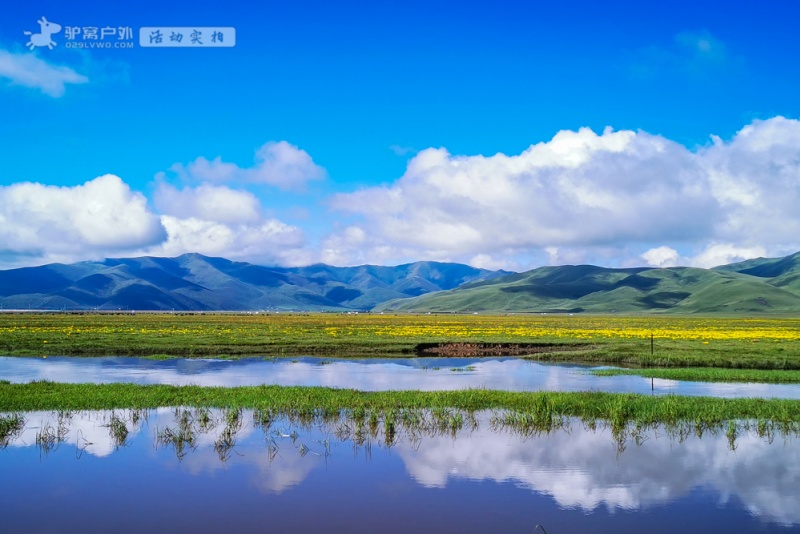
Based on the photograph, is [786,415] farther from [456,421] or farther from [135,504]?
[135,504]

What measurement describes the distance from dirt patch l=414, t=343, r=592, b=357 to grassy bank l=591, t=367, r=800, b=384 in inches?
634

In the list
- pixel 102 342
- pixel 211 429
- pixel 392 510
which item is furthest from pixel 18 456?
pixel 102 342

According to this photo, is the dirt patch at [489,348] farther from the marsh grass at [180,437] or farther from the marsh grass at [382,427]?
the marsh grass at [180,437]

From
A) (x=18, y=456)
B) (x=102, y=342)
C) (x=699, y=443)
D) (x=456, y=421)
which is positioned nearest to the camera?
(x=18, y=456)

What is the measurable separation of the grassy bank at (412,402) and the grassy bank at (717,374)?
410 inches

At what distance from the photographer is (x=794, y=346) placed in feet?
188

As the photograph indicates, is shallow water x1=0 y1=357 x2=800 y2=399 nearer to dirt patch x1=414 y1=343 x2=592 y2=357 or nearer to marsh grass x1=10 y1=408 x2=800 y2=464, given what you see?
dirt patch x1=414 y1=343 x2=592 y2=357

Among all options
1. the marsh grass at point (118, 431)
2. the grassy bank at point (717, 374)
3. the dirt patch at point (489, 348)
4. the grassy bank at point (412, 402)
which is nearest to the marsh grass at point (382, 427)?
the marsh grass at point (118, 431)

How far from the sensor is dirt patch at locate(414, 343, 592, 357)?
60422mm

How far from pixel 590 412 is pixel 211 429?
15699 millimetres

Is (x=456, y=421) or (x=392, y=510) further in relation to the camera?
(x=456, y=421)

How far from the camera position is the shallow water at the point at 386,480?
49.8ft

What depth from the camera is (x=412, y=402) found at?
2867 centimetres

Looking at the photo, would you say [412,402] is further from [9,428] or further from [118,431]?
[9,428]
